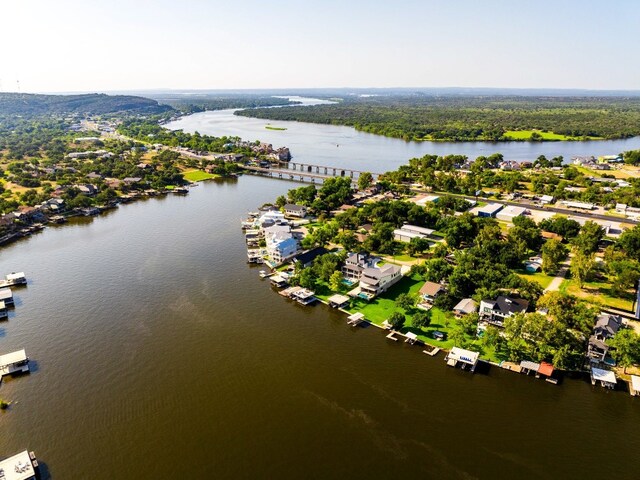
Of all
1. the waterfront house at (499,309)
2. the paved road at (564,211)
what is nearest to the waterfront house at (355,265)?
the waterfront house at (499,309)

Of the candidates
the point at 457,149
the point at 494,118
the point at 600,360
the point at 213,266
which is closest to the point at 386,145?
the point at 457,149

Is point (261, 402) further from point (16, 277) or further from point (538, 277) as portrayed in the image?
point (16, 277)

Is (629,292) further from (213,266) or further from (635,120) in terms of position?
(635,120)

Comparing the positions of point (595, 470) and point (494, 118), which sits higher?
point (494, 118)

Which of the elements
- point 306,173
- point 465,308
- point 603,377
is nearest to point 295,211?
point 465,308

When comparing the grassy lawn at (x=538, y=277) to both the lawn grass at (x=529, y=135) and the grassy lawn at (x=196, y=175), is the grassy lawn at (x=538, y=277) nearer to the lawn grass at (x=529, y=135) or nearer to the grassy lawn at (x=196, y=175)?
the grassy lawn at (x=196, y=175)

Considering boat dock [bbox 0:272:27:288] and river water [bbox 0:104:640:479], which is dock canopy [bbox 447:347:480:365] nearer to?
river water [bbox 0:104:640:479]
